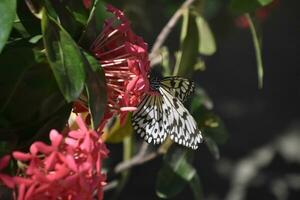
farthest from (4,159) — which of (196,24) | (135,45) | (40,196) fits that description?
(196,24)

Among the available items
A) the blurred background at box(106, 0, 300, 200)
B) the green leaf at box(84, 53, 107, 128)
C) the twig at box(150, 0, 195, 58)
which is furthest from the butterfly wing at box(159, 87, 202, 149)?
the blurred background at box(106, 0, 300, 200)

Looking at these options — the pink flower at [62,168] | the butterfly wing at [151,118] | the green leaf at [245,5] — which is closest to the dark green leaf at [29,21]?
the pink flower at [62,168]

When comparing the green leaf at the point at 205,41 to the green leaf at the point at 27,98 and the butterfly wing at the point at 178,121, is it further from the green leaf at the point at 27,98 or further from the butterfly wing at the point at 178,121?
the green leaf at the point at 27,98

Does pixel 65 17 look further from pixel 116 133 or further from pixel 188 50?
pixel 116 133

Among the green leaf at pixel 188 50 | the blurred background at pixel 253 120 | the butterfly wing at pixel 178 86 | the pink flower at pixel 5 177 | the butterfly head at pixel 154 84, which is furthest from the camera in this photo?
the blurred background at pixel 253 120

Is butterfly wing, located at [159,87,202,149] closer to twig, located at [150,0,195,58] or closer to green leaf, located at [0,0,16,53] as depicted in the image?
green leaf, located at [0,0,16,53]

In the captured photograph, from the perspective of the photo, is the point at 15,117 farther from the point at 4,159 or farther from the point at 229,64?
the point at 229,64
